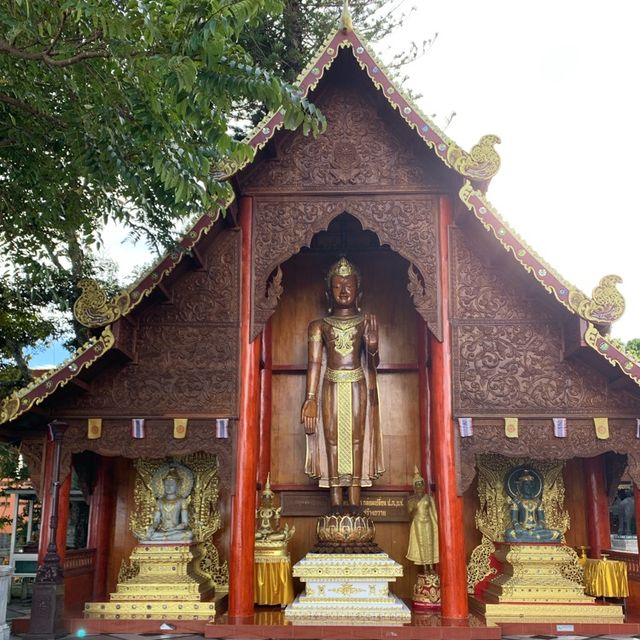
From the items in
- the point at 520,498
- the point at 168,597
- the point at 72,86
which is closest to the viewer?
the point at 72,86

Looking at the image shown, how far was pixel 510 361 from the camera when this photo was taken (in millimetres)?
6945

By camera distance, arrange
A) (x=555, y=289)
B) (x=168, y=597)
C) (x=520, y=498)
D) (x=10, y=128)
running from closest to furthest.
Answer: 1. (x=10, y=128)
2. (x=555, y=289)
3. (x=168, y=597)
4. (x=520, y=498)

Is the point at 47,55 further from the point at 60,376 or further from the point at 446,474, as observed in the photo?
the point at 446,474

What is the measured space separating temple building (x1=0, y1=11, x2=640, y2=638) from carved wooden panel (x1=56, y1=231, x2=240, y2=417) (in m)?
0.02

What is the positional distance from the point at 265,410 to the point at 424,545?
238 cm

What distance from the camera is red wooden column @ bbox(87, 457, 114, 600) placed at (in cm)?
798

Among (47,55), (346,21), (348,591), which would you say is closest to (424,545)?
(348,591)

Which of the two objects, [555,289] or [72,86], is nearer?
[72,86]

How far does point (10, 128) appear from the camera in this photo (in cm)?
590

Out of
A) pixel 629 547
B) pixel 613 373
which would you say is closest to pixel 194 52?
pixel 613 373

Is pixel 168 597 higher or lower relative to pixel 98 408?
lower

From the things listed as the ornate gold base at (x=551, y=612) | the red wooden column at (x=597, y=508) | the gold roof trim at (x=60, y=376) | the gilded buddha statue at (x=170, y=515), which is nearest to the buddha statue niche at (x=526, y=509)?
the red wooden column at (x=597, y=508)

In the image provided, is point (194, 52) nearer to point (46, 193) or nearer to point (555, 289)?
point (46, 193)

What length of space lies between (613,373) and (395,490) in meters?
2.87
